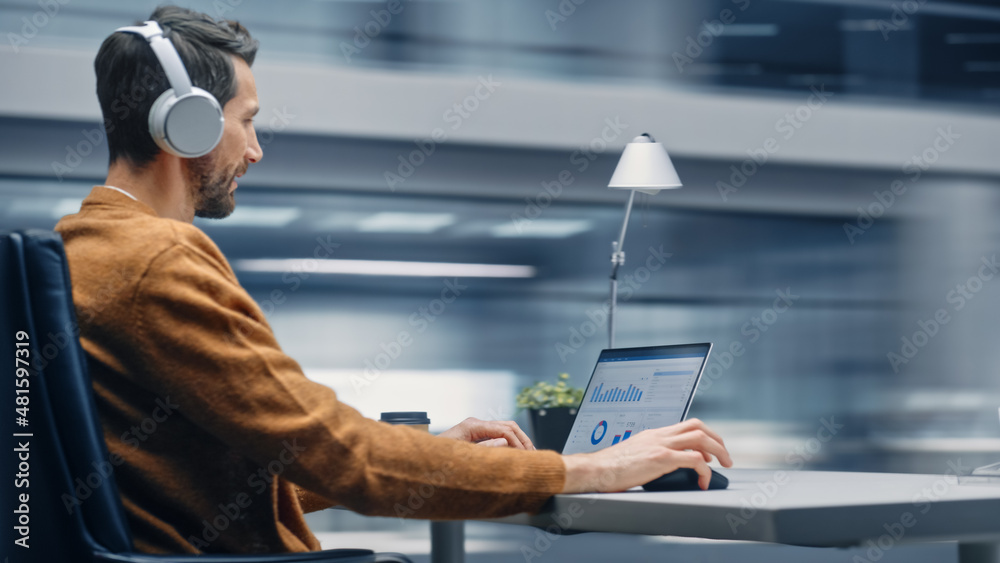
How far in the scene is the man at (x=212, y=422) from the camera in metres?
0.77

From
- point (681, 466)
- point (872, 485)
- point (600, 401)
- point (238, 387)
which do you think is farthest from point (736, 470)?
point (238, 387)

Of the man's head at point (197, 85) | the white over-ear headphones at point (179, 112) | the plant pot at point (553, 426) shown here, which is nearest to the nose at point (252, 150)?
the man's head at point (197, 85)

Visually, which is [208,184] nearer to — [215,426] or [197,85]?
[197,85]

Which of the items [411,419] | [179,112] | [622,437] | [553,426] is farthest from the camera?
[553,426]

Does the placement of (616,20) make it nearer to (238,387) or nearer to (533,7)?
(533,7)

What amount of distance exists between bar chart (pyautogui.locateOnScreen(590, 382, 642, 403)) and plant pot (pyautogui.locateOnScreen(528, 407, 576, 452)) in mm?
440

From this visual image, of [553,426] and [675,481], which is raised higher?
[675,481]

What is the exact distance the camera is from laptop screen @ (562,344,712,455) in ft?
3.65

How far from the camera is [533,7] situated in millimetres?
4750

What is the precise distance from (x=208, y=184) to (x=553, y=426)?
96cm

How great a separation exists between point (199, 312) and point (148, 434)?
13cm

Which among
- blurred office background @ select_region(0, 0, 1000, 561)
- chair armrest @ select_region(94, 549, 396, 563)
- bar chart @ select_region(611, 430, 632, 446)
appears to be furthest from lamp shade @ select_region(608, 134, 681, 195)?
blurred office background @ select_region(0, 0, 1000, 561)

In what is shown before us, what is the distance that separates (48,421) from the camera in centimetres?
74

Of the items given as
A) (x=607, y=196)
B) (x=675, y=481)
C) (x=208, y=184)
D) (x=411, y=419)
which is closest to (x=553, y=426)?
(x=411, y=419)
